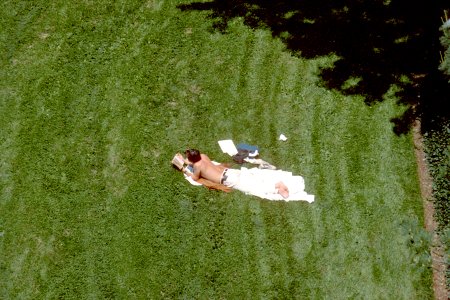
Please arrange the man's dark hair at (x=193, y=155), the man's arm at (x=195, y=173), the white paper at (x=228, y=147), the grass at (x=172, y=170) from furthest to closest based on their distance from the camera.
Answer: the white paper at (x=228, y=147), the man's arm at (x=195, y=173), the man's dark hair at (x=193, y=155), the grass at (x=172, y=170)

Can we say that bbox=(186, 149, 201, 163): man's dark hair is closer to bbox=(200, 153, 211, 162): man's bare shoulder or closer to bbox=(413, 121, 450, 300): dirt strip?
bbox=(200, 153, 211, 162): man's bare shoulder

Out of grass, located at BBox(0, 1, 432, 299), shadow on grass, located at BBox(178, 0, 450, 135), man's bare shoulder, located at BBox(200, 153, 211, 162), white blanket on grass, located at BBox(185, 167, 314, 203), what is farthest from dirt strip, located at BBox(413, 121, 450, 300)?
man's bare shoulder, located at BBox(200, 153, 211, 162)

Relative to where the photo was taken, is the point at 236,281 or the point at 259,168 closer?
the point at 236,281

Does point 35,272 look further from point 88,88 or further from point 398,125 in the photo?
point 398,125

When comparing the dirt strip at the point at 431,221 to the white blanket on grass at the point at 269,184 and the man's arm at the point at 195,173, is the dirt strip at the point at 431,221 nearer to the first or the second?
the white blanket on grass at the point at 269,184

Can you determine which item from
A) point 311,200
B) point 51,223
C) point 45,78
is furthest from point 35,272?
point 311,200

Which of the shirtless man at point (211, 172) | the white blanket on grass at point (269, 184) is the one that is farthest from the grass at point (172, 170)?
the shirtless man at point (211, 172)
